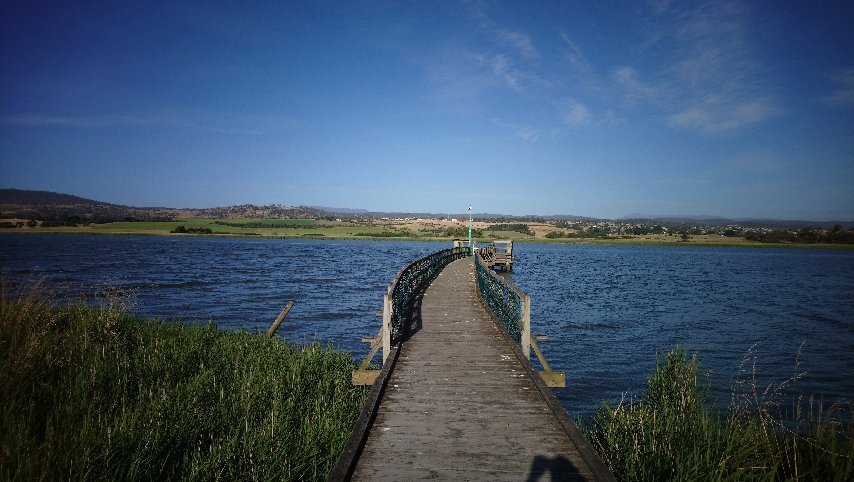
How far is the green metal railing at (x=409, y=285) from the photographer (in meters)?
11.0

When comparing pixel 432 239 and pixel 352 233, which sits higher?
pixel 352 233

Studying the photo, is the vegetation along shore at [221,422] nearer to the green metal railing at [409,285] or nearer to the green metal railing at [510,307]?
Answer: the green metal railing at [409,285]

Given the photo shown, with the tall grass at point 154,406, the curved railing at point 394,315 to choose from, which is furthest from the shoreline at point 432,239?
the tall grass at point 154,406

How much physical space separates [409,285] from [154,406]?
8.47m

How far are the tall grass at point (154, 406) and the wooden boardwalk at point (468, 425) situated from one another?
4.62 feet

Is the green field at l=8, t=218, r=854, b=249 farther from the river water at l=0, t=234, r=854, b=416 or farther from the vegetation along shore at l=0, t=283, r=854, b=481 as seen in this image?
the vegetation along shore at l=0, t=283, r=854, b=481

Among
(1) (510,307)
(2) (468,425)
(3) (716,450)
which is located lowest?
(3) (716,450)

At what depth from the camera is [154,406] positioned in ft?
23.5

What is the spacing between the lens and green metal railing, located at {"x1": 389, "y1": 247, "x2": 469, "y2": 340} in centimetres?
1098

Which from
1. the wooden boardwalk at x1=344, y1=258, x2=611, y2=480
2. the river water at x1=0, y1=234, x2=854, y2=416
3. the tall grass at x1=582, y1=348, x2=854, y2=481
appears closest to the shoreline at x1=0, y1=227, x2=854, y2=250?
the river water at x1=0, y1=234, x2=854, y2=416

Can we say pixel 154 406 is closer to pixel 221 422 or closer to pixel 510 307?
pixel 221 422

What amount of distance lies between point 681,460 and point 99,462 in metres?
7.57

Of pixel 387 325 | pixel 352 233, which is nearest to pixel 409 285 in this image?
pixel 387 325

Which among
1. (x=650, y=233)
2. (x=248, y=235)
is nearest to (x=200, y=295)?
(x=248, y=235)
